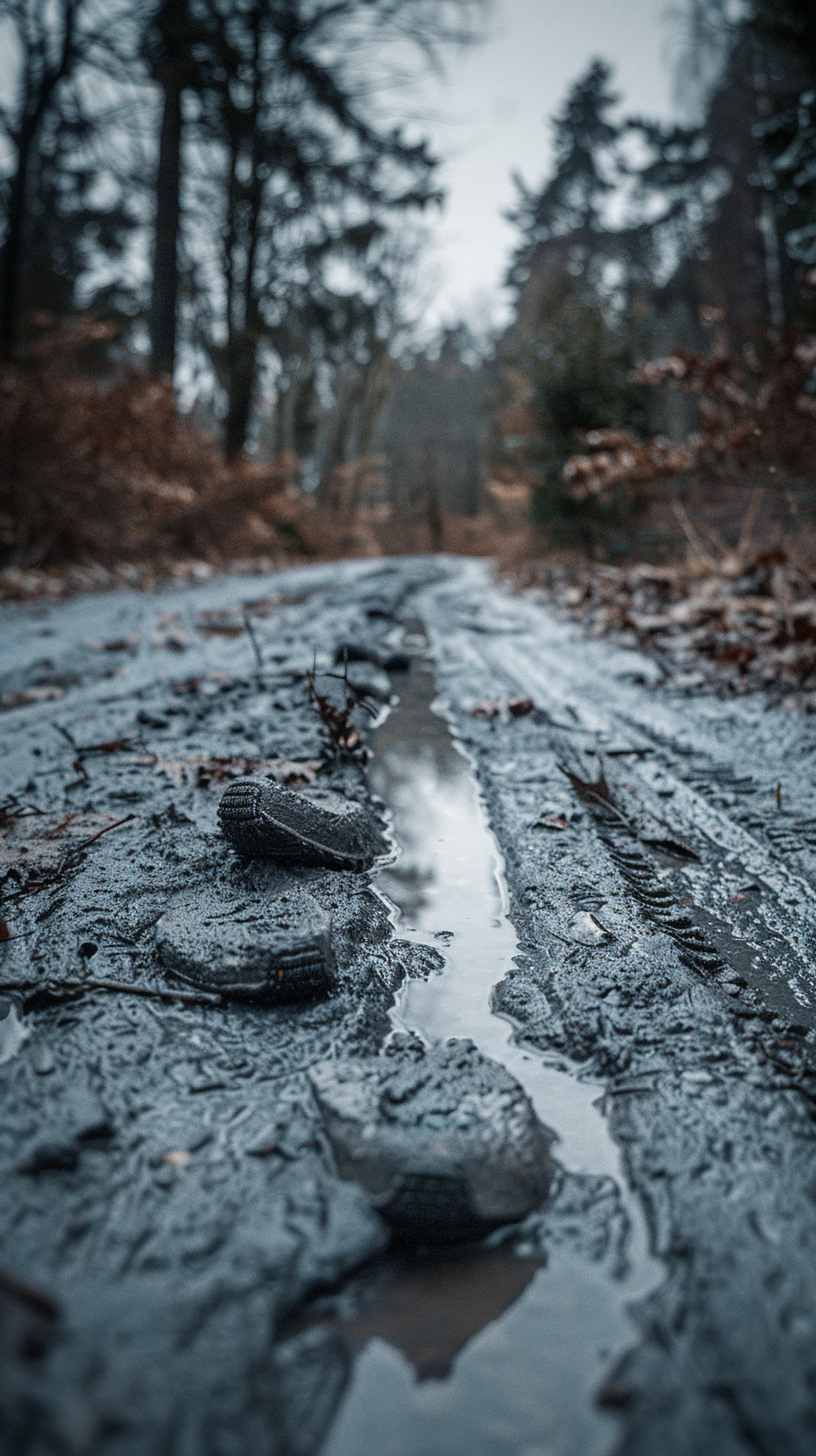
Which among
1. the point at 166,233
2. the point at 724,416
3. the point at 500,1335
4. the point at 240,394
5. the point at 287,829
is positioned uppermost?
the point at 166,233

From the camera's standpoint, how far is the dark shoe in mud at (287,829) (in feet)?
5.30

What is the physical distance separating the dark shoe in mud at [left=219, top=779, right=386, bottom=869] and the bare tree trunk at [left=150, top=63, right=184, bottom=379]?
9610 millimetres

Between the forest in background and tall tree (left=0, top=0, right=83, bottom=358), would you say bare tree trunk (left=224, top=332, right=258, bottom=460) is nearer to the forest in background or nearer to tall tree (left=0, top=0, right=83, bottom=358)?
the forest in background

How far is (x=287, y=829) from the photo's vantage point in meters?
1.62

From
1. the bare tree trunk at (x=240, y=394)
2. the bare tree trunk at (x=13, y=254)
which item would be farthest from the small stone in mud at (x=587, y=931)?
the bare tree trunk at (x=240, y=394)

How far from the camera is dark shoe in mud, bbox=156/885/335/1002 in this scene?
122 cm

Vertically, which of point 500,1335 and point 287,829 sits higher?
point 287,829

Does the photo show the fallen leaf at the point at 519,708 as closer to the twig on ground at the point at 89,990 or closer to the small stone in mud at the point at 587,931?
the small stone in mud at the point at 587,931

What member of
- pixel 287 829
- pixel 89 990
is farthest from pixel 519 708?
pixel 89 990

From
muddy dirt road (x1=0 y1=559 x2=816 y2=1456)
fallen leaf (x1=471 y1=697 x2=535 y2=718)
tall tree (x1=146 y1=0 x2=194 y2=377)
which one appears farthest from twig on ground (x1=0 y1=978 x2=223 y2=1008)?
tall tree (x1=146 y1=0 x2=194 y2=377)

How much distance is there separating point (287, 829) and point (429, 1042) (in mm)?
602

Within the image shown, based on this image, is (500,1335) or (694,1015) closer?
(500,1335)

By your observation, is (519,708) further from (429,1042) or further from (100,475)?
(100,475)

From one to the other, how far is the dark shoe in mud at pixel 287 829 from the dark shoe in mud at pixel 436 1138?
0.60m
